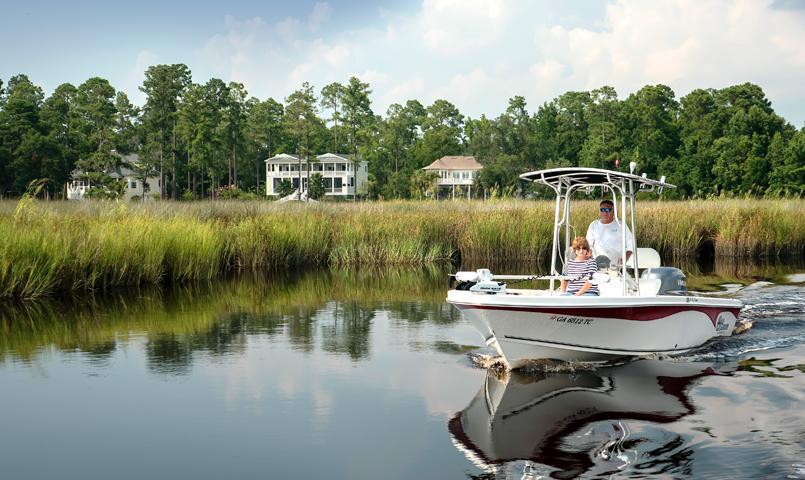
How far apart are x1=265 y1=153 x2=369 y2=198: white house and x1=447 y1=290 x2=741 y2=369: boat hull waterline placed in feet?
340

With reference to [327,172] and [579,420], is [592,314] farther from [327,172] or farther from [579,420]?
[327,172]

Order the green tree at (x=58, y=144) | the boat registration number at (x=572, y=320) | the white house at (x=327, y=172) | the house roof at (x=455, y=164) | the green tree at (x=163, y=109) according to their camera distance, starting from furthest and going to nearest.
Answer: the house roof at (x=455, y=164) → the white house at (x=327, y=172) → the green tree at (x=163, y=109) → the green tree at (x=58, y=144) → the boat registration number at (x=572, y=320)

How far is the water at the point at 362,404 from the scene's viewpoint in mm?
7961

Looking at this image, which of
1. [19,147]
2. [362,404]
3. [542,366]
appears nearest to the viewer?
[362,404]

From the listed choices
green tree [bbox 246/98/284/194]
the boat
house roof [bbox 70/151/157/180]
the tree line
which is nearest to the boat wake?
the boat

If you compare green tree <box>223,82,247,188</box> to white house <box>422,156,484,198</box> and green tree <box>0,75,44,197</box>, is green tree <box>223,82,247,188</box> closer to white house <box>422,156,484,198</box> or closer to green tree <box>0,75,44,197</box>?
green tree <box>0,75,44,197</box>

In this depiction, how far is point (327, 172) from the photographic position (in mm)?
122312

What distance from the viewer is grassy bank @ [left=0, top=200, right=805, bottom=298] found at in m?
20.0

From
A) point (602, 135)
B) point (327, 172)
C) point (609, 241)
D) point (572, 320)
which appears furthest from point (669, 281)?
point (327, 172)

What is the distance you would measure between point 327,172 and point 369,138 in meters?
9.27

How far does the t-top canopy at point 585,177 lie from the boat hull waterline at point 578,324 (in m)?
1.63

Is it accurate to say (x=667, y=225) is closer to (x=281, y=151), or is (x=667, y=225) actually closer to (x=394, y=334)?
(x=394, y=334)

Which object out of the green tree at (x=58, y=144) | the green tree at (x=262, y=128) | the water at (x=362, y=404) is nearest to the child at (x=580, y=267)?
the water at (x=362, y=404)

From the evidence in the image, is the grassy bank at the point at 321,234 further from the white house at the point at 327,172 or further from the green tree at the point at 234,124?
the white house at the point at 327,172
